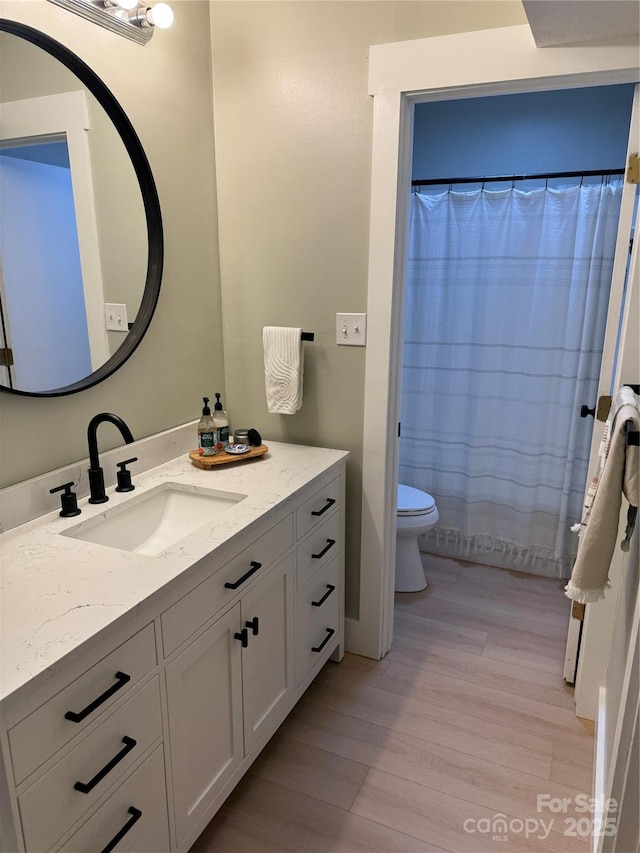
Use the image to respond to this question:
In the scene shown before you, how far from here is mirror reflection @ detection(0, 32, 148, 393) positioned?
139 centimetres

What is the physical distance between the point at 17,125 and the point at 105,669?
1281mm

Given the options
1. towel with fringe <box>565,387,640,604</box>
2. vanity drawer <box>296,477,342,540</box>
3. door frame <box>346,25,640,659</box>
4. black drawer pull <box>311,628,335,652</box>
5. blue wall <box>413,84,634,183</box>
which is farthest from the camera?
blue wall <box>413,84,634,183</box>

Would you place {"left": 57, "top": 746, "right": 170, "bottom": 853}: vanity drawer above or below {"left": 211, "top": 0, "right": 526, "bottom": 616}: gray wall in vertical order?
below

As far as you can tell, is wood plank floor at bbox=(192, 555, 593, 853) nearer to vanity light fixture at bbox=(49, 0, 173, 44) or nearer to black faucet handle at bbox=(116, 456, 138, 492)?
black faucet handle at bbox=(116, 456, 138, 492)

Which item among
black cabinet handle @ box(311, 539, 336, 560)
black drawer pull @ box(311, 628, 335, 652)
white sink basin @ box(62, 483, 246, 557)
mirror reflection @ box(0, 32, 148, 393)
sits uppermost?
mirror reflection @ box(0, 32, 148, 393)

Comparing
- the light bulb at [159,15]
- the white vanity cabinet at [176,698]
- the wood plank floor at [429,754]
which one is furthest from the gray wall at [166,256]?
the wood plank floor at [429,754]

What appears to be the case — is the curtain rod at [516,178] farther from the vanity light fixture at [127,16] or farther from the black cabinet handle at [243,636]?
the black cabinet handle at [243,636]

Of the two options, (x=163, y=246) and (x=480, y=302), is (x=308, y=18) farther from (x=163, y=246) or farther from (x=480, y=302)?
(x=480, y=302)

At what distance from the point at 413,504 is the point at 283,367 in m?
1.02

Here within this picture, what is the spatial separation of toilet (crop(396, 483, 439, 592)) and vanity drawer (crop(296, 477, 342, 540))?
2.25 ft

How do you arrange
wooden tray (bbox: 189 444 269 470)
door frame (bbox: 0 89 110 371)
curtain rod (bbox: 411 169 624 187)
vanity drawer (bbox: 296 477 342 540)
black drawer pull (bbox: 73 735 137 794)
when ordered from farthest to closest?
curtain rod (bbox: 411 169 624 187), wooden tray (bbox: 189 444 269 470), vanity drawer (bbox: 296 477 342 540), door frame (bbox: 0 89 110 371), black drawer pull (bbox: 73 735 137 794)

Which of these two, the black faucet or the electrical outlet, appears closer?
the black faucet

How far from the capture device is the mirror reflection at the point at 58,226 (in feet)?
4.55

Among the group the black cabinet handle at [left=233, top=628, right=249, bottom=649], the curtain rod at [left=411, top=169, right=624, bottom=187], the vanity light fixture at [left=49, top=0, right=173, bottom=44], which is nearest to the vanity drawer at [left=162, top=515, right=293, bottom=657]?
the black cabinet handle at [left=233, top=628, right=249, bottom=649]
